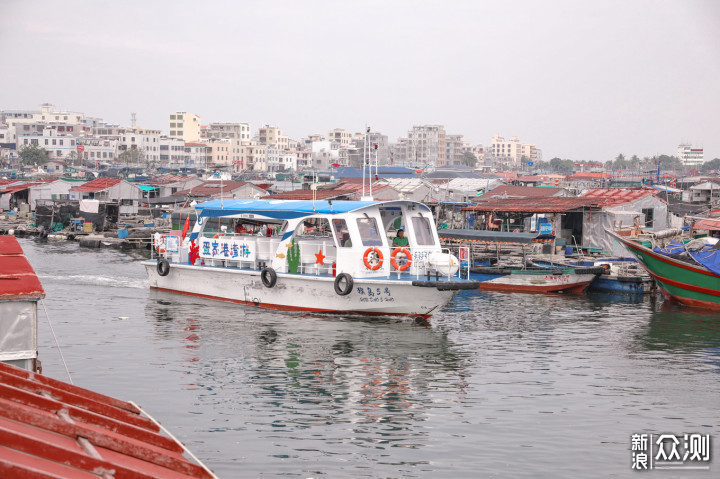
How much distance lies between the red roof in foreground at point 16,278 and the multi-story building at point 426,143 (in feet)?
536

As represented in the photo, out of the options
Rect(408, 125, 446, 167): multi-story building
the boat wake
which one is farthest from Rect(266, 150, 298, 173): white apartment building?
the boat wake

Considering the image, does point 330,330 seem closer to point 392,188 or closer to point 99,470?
point 99,470

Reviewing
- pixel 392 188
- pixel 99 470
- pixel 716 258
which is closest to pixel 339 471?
pixel 99 470

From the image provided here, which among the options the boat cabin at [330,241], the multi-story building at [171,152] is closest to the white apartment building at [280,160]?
the multi-story building at [171,152]

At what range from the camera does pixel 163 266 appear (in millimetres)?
26250

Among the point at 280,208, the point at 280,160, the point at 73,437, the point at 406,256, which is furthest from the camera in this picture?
the point at 280,160

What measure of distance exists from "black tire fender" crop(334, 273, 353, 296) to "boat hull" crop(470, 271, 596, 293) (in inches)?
412

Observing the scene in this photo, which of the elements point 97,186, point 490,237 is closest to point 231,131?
point 97,186

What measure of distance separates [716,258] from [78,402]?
76.9 feet

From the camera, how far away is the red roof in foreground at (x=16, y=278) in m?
9.40

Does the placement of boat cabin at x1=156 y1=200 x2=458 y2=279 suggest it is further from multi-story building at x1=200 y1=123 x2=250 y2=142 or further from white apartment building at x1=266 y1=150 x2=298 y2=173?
multi-story building at x1=200 y1=123 x2=250 y2=142

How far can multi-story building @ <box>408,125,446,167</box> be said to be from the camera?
176000mm

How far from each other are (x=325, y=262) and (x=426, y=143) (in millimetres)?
158652

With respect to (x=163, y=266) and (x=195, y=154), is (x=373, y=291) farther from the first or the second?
(x=195, y=154)
